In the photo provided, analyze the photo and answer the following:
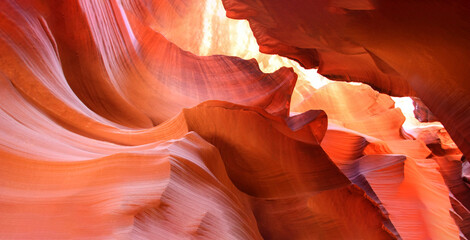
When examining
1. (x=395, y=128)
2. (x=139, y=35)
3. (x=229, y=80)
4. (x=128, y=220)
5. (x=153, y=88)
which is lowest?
(x=395, y=128)

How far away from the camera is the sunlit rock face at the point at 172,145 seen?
149cm

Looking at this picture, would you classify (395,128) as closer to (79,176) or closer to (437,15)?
(437,15)

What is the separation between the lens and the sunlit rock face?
1.49 meters

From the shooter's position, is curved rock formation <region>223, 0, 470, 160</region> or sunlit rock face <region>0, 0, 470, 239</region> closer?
sunlit rock face <region>0, 0, 470, 239</region>

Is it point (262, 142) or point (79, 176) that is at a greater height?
point (79, 176)

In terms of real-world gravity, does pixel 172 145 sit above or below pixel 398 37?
above

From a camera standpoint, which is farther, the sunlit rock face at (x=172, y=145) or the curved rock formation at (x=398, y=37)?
the curved rock formation at (x=398, y=37)

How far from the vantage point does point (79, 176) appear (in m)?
1.58

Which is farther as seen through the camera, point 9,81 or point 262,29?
point 262,29

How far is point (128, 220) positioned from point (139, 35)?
3.09m

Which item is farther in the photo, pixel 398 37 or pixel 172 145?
pixel 398 37

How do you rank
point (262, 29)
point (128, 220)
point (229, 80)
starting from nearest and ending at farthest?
point (128, 220) < point (262, 29) < point (229, 80)

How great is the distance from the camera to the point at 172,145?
1.87 meters

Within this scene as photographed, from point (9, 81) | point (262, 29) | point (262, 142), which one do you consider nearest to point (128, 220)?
point (9, 81)
